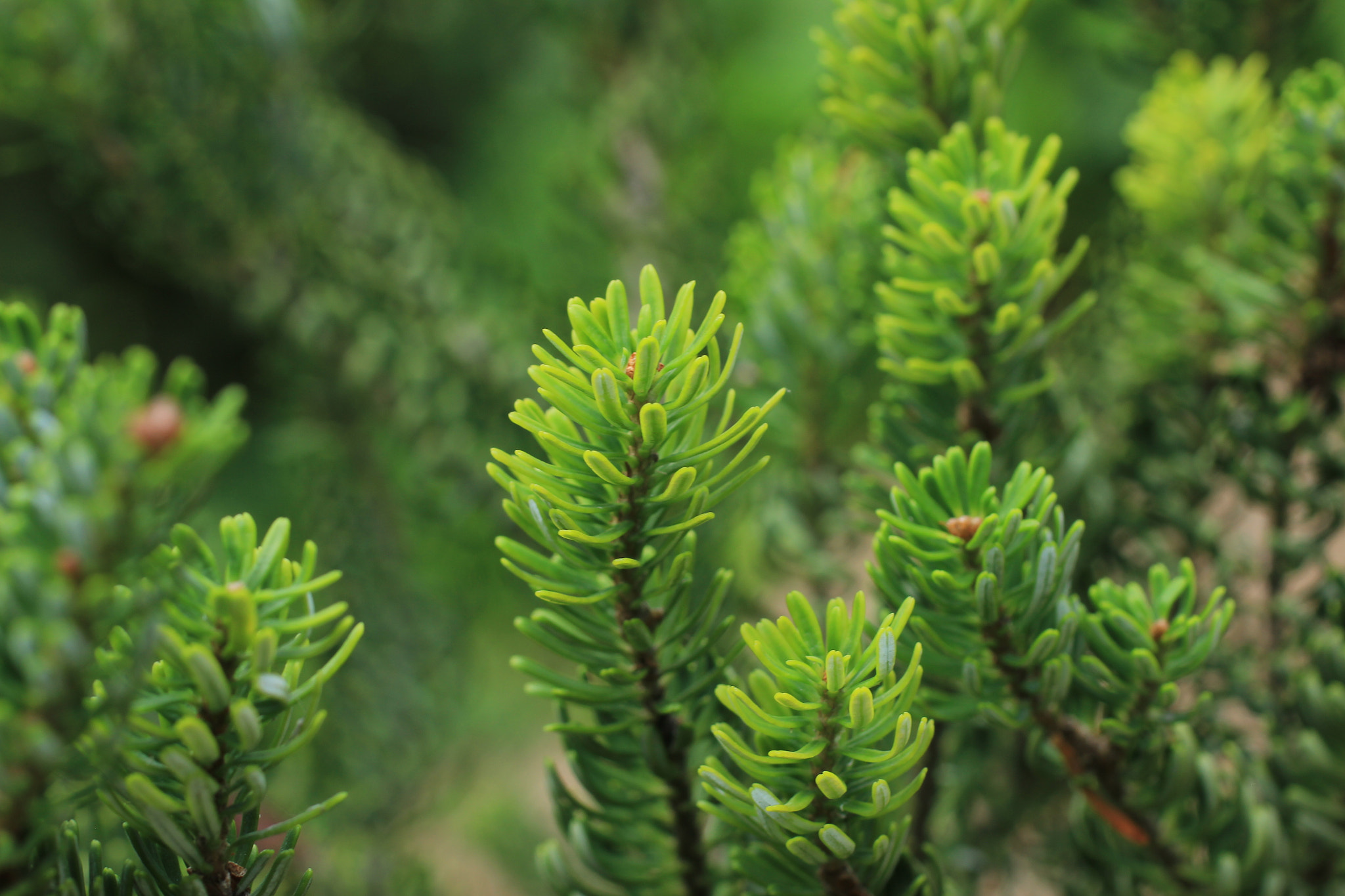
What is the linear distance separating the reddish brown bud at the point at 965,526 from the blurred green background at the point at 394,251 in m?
0.14

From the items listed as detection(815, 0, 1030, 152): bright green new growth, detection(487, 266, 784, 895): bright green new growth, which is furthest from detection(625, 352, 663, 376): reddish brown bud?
detection(815, 0, 1030, 152): bright green new growth

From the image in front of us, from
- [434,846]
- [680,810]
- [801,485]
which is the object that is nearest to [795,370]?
[801,485]

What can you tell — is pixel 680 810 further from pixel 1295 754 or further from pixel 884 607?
pixel 1295 754

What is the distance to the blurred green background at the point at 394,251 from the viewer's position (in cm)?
37

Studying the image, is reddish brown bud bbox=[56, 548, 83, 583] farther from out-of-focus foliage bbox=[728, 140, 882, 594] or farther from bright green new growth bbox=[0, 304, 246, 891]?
out-of-focus foliage bbox=[728, 140, 882, 594]

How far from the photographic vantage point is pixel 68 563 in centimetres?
11

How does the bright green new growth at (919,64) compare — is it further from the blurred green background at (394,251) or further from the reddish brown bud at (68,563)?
the reddish brown bud at (68,563)

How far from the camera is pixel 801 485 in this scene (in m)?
0.31

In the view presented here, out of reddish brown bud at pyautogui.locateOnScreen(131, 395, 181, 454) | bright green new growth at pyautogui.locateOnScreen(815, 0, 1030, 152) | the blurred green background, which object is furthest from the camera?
the blurred green background

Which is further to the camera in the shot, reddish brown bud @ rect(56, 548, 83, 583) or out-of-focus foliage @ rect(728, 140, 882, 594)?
out-of-focus foliage @ rect(728, 140, 882, 594)

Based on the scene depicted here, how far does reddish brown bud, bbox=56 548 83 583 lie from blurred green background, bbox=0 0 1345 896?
214mm

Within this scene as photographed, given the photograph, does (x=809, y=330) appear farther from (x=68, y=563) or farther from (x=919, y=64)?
(x=68, y=563)

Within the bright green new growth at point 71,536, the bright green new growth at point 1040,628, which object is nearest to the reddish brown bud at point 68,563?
the bright green new growth at point 71,536

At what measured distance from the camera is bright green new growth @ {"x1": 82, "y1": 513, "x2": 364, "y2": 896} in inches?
5.4
